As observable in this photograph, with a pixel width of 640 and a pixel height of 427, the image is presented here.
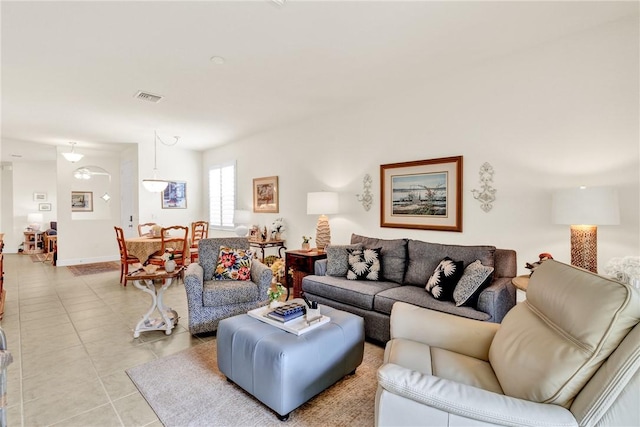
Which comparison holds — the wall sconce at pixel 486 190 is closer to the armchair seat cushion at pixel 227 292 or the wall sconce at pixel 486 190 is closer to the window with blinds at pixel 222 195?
the armchair seat cushion at pixel 227 292

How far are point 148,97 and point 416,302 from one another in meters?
3.92

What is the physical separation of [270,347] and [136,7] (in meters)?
2.48

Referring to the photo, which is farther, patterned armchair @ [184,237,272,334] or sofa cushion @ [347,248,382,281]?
sofa cushion @ [347,248,382,281]

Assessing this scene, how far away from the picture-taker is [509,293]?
2588 mm

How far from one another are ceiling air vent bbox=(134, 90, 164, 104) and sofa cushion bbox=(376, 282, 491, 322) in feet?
11.7

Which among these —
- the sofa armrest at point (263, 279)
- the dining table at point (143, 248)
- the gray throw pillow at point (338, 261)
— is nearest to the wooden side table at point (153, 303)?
the sofa armrest at point (263, 279)

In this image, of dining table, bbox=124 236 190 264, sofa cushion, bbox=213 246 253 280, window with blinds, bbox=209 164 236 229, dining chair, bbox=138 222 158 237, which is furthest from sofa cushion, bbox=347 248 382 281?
dining chair, bbox=138 222 158 237

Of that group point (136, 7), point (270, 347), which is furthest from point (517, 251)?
point (136, 7)

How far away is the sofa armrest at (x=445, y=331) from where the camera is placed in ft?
6.13

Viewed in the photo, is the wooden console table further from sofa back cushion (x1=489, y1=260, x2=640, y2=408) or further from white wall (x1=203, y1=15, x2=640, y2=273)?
sofa back cushion (x1=489, y1=260, x2=640, y2=408)

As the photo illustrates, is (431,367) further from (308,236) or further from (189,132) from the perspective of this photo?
(189,132)

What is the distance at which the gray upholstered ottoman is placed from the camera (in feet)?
6.13

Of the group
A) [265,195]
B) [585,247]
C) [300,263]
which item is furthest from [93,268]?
[585,247]

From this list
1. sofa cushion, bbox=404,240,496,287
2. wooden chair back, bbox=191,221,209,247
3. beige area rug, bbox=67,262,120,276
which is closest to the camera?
sofa cushion, bbox=404,240,496,287
